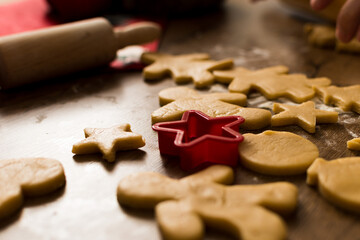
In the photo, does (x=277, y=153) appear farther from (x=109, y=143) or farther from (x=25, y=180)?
(x=25, y=180)

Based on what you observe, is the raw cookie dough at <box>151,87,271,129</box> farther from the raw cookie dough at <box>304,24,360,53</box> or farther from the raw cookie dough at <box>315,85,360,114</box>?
the raw cookie dough at <box>304,24,360,53</box>

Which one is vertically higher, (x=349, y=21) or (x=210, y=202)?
(x=349, y=21)

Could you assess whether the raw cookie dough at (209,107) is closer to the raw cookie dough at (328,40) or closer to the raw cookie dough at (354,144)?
the raw cookie dough at (354,144)

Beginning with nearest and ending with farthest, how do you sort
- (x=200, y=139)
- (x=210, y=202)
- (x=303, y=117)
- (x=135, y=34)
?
(x=210, y=202) < (x=200, y=139) < (x=303, y=117) < (x=135, y=34)

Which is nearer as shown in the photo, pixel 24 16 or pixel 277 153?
pixel 277 153

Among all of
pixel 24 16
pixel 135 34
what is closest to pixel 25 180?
pixel 135 34
